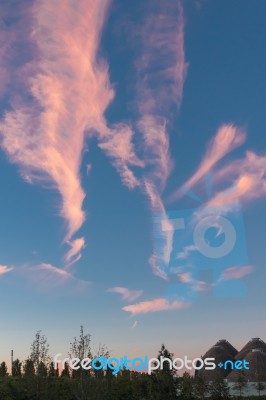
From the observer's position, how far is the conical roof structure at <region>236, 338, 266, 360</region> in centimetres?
10469

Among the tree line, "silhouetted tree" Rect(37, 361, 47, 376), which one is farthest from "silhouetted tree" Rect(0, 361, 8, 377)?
"silhouetted tree" Rect(37, 361, 47, 376)

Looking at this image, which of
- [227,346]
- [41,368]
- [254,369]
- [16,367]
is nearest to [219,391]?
[41,368]

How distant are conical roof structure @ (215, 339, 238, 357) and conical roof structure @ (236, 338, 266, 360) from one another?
5359 millimetres

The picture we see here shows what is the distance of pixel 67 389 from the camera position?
2229 inches

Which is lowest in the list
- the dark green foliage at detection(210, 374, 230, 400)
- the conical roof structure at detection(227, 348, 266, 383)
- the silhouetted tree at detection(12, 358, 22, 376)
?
the dark green foliage at detection(210, 374, 230, 400)

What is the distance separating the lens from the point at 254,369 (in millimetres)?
95188

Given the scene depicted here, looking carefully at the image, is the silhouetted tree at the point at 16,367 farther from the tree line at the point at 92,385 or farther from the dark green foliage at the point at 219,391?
the dark green foliage at the point at 219,391

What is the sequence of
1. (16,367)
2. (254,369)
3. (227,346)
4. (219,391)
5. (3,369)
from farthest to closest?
(227,346) → (254,369) → (16,367) → (3,369) → (219,391)

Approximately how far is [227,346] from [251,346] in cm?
950

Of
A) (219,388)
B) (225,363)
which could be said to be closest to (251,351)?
(225,363)

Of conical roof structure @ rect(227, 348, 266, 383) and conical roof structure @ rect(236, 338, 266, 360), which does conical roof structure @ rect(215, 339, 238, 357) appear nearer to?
conical roof structure @ rect(236, 338, 266, 360)

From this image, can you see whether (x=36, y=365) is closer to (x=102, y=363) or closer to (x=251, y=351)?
(x=102, y=363)

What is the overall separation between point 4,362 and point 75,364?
35.8 metres

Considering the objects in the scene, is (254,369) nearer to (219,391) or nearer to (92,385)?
(219,391)
